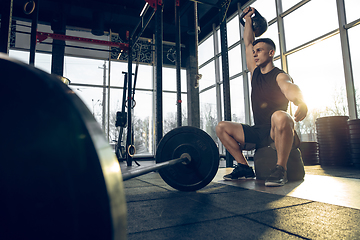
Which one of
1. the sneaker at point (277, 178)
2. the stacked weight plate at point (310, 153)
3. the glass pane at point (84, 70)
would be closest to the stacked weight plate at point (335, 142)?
the stacked weight plate at point (310, 153)

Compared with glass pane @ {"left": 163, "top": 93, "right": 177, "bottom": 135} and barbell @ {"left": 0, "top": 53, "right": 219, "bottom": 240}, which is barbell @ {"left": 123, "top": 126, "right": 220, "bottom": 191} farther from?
glass pane @ {"left": 163, "top": 93, "right": 177, "bottom": 135}

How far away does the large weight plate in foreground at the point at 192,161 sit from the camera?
1.35m

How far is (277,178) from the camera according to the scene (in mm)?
1589

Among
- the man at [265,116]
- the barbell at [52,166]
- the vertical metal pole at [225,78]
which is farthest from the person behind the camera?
the vertical metal pole at [225,78]

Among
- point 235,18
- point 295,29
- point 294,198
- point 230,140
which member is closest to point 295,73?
point 295,29

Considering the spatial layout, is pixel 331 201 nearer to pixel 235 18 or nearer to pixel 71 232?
pixel 71 232

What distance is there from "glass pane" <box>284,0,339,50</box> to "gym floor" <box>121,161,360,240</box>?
389 cm

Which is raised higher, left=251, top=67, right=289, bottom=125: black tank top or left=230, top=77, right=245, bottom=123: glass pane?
left=230, top=77, right=245, bottom=123: glass pane

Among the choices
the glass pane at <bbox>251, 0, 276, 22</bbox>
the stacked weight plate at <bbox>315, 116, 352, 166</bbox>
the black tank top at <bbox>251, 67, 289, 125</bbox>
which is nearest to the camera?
the black tank top at <bbox>251, 67, 289, 125</bbox>

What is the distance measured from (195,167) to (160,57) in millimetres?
1708

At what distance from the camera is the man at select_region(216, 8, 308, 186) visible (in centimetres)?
166

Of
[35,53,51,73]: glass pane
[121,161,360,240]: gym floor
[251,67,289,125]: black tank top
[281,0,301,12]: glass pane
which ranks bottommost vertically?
[121,161,360,240]: gym floor

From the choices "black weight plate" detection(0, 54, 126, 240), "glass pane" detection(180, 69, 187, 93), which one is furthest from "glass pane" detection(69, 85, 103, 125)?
"black weight plate" detection(0, 54, 126, 240)

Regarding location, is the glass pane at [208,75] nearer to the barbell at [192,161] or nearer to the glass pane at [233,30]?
the glass pane at [233,30]
